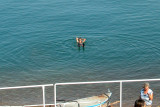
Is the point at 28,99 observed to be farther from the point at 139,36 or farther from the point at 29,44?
the point at 139,36

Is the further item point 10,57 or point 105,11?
point 105,11

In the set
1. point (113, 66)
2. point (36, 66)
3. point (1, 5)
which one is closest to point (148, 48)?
point (113, 66)

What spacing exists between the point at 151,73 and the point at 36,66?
12.4 meters

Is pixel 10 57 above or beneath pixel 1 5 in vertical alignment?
beneath

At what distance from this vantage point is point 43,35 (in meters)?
46.1

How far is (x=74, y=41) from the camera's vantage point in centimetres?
4319

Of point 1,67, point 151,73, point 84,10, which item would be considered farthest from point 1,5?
point 151,73

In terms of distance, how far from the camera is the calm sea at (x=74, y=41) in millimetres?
34906

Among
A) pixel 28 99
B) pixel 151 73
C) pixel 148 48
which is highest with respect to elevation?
pixel 148 48

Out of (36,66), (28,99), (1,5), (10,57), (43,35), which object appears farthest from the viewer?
(1,5)

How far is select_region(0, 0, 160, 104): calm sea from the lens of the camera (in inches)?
1374

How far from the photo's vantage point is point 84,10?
56.1 metres

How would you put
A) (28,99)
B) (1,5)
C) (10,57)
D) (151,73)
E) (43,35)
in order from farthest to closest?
(1,5) < (43,35) < (10,57) < (151,73) < (28,99)

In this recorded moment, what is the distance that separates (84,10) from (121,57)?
19.5 m
